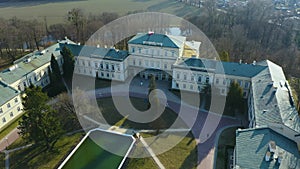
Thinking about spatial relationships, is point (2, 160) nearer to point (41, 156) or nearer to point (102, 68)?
point (41, 156)

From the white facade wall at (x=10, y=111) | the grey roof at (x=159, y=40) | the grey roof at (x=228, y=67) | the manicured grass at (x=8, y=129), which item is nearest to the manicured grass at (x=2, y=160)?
the manicured grass at (x=8, y=129)

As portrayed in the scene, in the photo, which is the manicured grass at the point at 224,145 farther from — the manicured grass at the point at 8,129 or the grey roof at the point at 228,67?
the manicured grass at the point at 8,129

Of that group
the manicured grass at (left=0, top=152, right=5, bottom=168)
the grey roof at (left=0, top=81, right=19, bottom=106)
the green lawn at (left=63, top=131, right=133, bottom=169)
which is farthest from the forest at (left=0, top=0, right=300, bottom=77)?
the manicured grass at (left=0, top=152, right=5, bottom=168)

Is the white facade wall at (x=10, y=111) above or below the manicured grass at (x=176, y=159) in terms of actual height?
above

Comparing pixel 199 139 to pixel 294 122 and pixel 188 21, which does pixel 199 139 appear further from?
pixel 188 21

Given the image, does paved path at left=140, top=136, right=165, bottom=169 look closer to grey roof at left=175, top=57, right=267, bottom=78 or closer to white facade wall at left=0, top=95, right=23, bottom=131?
grey roof at left=175, top=57, right=267, bottom=78

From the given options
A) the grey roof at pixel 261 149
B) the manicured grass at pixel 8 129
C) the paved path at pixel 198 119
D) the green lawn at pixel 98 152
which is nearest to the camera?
the grey roof at pixel 261 149
